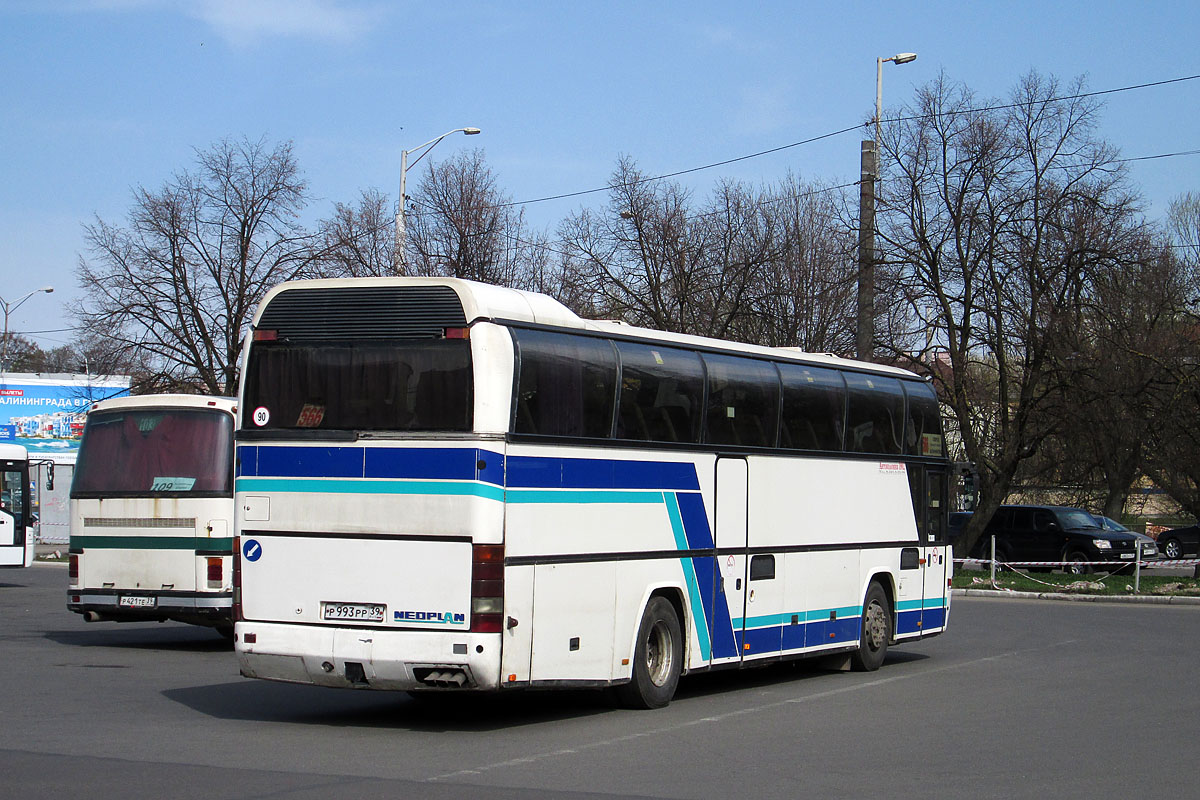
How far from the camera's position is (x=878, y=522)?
1606 cm

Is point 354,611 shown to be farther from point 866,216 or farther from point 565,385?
point 866,216

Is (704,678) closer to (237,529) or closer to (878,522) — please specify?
(878,522)

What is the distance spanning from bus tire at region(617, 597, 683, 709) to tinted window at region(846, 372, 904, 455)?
4.05 m

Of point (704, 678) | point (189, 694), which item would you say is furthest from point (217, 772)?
point (704, 678)

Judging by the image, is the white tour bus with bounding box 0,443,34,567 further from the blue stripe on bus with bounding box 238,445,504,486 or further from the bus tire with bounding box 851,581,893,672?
the blue stripe on bus with bounding box 238,445,504,486

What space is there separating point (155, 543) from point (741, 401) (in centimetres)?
770

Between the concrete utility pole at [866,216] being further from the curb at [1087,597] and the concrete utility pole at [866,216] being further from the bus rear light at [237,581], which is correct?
the bus rear light at [237,581]

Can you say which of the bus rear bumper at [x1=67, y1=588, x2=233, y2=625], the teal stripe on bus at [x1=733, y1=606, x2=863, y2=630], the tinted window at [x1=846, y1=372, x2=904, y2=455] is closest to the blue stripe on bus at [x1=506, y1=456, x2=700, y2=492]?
the teal stripe on bus at [x1=733, y1=606, x2=863, y2=630]

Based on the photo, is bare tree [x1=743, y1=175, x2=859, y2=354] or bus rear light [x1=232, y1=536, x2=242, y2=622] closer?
bus rear light [x1=232, y1=536, x2=242, y2=622]

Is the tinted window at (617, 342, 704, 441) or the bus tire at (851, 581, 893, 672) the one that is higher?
the tinted window at (617, 342, 704, 441)

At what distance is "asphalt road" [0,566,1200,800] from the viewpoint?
Answer: 839 cm

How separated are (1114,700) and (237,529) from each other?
819 cm

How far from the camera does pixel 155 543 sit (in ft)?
55.1

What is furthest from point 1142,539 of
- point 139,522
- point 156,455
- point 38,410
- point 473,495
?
point 38,410
